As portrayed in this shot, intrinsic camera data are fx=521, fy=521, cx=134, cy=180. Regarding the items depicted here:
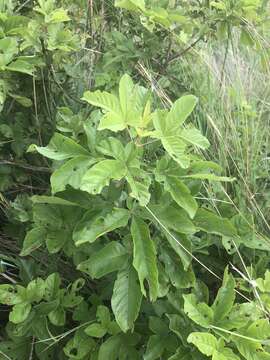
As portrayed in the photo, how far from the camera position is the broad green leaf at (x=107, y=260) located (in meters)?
1.19

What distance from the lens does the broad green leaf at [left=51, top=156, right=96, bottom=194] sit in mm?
1167

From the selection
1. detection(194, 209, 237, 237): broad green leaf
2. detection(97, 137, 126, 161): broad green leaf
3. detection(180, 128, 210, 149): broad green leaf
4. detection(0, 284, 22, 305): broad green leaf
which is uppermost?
detection(180, 128, 210, 149): broad green leaf

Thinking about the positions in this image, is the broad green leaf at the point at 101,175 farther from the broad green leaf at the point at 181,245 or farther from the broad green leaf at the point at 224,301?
the broad green leaf at the point at 224,301

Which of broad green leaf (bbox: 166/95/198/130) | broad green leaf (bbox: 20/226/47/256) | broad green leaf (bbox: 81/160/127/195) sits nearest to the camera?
broad green leaf (bbox: 81/160/127/195)

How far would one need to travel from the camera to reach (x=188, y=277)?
1.25 meters

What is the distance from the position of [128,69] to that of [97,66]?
0.39ft

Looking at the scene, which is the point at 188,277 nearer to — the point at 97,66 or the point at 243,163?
the point at 243,163

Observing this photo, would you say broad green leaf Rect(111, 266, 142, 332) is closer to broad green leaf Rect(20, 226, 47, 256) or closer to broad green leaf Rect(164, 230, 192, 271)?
broad green leaf Rect(164, 230, 192, 271)

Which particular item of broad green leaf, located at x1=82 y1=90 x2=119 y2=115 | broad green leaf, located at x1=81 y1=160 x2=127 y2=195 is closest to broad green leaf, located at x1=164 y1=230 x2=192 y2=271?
broad green leaf, located at x1=81 y1=160 x2=127 y2=195

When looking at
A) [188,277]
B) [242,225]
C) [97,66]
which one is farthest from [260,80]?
[188,277]

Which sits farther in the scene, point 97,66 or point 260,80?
point 260,80

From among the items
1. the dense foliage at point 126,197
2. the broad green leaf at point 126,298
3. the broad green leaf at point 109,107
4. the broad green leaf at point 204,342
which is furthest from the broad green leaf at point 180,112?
the broad green leaf at point 204,342

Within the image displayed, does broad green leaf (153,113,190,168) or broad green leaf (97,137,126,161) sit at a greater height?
broad green leaf (153,113,190,168)

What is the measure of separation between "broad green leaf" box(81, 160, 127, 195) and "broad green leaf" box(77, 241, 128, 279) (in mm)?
189
